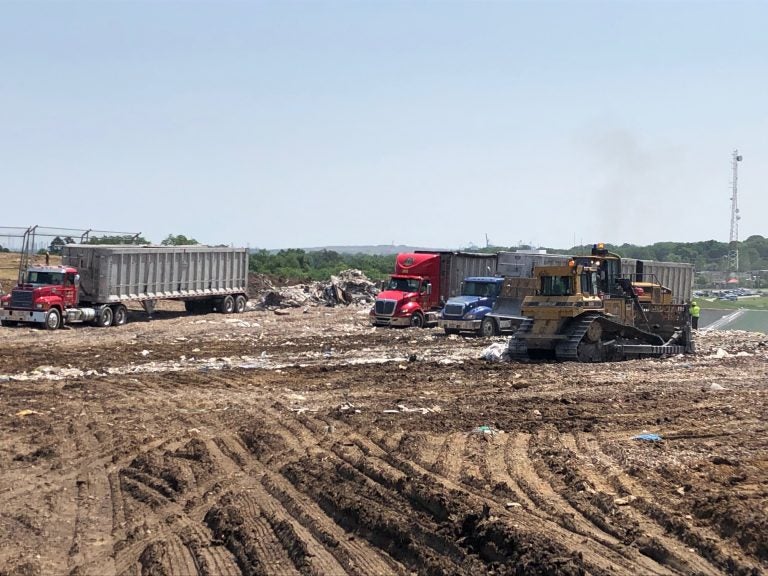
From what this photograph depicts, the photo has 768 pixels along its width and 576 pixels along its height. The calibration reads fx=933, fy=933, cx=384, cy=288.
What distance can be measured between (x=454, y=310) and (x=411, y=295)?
3.31 meters

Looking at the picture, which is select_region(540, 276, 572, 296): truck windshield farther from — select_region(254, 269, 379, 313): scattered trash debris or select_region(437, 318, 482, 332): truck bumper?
select_region(254, 269, 379, 313): scattered trash debris

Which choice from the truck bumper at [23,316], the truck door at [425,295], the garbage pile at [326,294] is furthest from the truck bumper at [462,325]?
the garbage pile at [326,294]

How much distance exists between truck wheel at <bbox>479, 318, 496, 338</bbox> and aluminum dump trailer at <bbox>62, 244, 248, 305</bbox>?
42.8ft

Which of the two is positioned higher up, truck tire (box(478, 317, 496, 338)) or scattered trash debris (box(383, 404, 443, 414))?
truck tire (box(478, 317, 496, 338))

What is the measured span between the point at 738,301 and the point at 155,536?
5303 centimetres

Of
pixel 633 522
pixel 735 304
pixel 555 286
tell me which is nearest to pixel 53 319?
pixel 555 286

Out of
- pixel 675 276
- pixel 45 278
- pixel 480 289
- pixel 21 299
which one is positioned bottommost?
pixel 21 299

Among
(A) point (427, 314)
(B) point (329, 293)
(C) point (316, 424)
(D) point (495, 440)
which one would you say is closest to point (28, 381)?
(C) point (316, 424)

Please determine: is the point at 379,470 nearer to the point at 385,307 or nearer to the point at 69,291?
the point at 385,307

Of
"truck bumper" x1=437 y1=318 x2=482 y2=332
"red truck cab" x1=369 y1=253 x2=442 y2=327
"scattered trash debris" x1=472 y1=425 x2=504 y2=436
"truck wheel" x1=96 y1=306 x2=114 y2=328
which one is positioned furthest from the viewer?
"truck wheel" x1=96 y1=306 x2=114 y2=328

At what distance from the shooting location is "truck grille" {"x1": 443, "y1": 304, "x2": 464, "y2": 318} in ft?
97.3

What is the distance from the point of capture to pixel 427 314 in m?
33.4

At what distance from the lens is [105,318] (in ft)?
107

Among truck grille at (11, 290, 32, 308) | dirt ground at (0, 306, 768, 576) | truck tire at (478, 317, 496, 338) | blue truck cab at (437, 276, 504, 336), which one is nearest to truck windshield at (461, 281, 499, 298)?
blue truck cab at (437, 276, 504, 336)
